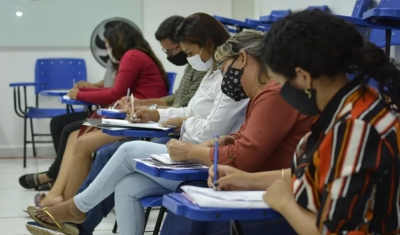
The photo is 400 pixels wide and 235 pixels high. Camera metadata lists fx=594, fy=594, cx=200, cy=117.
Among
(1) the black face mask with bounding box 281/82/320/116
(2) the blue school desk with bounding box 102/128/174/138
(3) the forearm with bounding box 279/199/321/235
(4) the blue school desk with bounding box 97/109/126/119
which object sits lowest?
(4) the blue school desk with bounding box 97/109/126/119

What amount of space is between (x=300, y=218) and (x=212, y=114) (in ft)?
3.78

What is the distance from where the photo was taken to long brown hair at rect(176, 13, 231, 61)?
8.98 feet

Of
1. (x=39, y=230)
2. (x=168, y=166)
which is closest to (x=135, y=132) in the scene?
(x=39, y=230)

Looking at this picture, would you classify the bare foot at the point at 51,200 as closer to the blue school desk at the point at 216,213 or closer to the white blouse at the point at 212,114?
the white blouse at the point at 212,114

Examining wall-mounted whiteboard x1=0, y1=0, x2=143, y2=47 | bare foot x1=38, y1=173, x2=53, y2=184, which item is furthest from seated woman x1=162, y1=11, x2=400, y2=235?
wall-mounted whiteboard x1=0, y1=0, x2=143, y2=47

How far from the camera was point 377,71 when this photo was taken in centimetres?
122

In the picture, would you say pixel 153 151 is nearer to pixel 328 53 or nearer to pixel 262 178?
pixel 262 178

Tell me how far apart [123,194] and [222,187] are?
0.86 meters

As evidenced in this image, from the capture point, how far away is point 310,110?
1308mm

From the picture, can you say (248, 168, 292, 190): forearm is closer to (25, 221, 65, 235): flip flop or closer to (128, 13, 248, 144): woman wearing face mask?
(128, 13, 248, 144): woman wearing face mask

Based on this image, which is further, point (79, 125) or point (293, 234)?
point (79, 125)

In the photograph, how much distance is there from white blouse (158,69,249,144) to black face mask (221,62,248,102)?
11 cm

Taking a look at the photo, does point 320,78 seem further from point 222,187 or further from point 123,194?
point 123,194

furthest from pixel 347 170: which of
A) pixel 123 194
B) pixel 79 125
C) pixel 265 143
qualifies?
pixel 79 125
